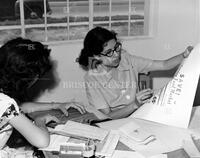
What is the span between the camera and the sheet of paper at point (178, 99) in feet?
6.06

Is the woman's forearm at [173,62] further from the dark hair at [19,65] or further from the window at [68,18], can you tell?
the dark hair at [19,65]

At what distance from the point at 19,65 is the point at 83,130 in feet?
1.50

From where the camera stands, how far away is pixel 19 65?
64.3 inches

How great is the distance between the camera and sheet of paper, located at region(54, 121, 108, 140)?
1.72 meters

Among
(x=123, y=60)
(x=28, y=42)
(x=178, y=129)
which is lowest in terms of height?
(x=178, y=129)

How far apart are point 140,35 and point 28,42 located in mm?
1627

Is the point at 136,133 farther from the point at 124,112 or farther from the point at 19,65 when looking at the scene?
the point at 19,65

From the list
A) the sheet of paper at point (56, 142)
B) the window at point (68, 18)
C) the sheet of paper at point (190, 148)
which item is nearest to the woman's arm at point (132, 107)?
the sheet of paper at point (190, 148)

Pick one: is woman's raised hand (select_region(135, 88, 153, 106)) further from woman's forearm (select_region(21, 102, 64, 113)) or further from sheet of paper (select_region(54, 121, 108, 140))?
woman's forearm (select_region(21, 102, 64, 113))

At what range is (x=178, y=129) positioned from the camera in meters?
1.86

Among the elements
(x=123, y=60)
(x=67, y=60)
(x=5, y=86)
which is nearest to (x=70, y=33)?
(x=67, y=60)

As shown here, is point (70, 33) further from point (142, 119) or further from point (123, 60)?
point (142, 119)

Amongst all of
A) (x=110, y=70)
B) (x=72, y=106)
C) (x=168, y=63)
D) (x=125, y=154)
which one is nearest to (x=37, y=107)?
(x=72, y=106)

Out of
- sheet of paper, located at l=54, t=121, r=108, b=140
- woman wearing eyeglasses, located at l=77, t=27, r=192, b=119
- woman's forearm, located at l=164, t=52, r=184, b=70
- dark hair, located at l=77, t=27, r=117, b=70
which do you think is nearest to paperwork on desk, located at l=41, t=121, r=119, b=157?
sheet of paper, located at l=54, t=121, r=108, b=140
